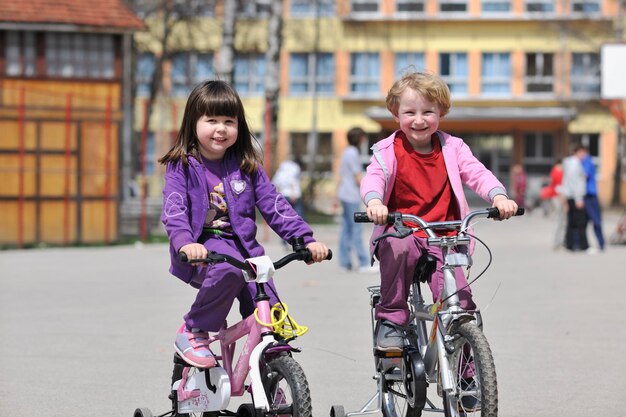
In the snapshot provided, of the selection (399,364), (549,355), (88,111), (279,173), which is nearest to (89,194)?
(88,111)

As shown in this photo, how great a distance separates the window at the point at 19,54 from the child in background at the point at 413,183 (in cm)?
1888

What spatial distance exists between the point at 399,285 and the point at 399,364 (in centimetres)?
36

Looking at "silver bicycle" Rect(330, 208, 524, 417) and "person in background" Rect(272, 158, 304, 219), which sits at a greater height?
"person in background" Rect(272, 158, 304, 219)

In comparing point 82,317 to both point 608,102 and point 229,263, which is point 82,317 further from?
point 608,102

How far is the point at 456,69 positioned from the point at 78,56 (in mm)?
41605

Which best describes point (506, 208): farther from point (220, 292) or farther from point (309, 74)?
point (309, 74)

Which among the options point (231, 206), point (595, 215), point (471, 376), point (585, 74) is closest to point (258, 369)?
point (231, 206)

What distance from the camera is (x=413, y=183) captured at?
6484mm

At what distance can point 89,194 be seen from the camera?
23.9 metres

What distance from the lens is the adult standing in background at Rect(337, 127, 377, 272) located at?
1783 centimetres

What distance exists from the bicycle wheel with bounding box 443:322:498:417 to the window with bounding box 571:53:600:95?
55742 mm

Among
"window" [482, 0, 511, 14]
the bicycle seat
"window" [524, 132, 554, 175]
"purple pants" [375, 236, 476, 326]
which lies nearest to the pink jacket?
"purple pants" [375, 236, 476, 326]

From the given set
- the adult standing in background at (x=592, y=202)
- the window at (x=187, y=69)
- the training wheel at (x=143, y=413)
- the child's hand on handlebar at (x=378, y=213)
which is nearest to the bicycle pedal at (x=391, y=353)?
the child's hand on handlebar at (x=378, y=213)

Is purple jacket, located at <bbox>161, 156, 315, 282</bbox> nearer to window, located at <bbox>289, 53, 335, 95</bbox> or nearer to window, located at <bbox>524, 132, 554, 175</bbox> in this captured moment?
window, located at <bbox>524, 132, 554, 175</bbox>
